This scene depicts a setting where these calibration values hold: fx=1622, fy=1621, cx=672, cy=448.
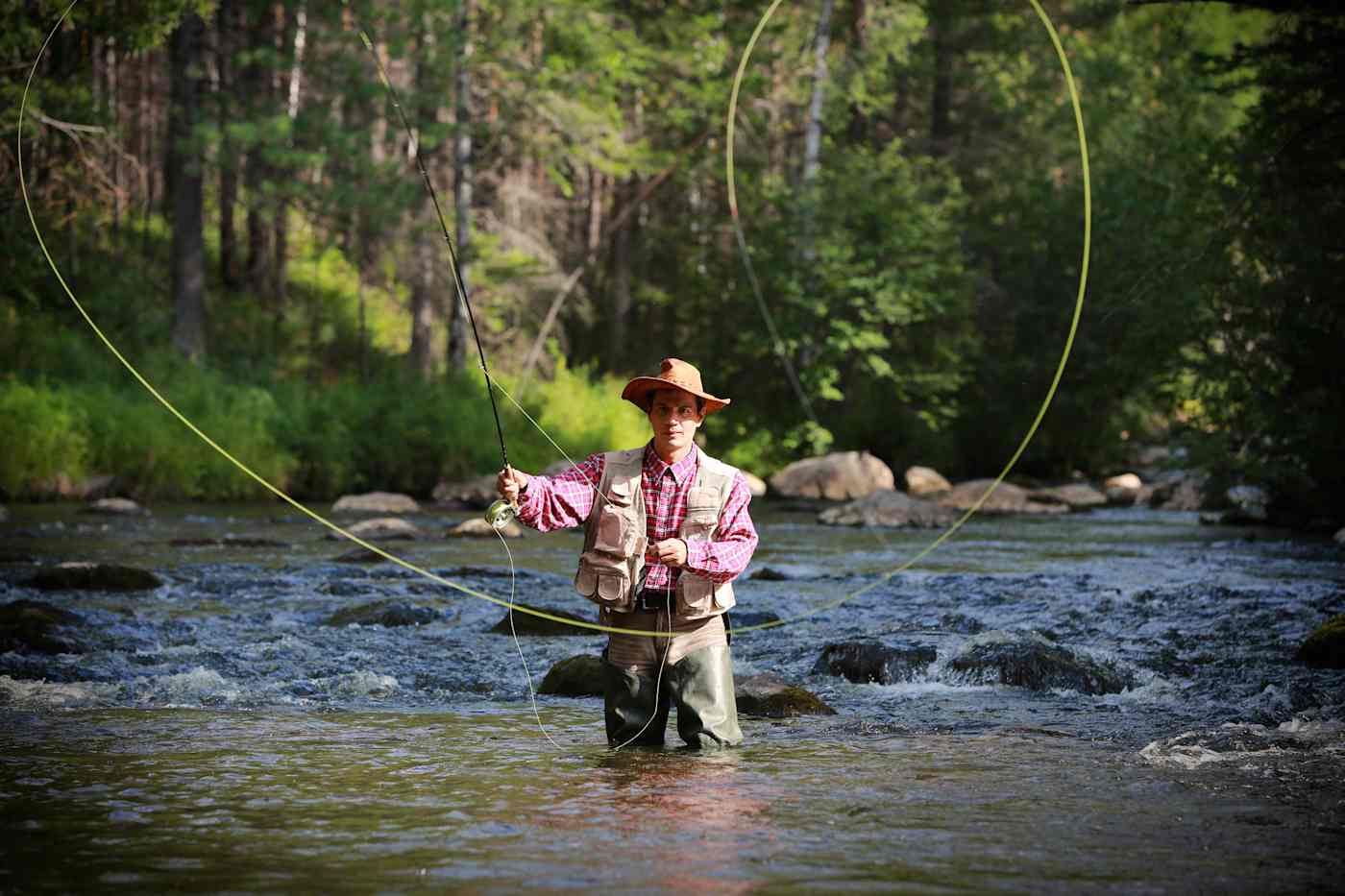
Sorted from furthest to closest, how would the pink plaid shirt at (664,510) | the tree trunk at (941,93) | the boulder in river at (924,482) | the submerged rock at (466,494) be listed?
the tree trunk at (941,93) < the boulder in river at (924,482) < the submerged rock at (466,494) < the pink plaid shirt at (664,510)

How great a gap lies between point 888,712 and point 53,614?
4.41 meters

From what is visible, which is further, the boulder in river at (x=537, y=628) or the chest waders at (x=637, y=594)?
the boulder in river at (x=537, y=628)

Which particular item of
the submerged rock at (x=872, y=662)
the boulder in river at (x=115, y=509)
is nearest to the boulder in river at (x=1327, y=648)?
the submerged rock at (x=872, y=662)

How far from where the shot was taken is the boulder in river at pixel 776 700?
21.5 ft

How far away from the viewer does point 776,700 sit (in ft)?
21.7

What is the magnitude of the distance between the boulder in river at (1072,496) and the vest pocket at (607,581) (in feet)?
52.0

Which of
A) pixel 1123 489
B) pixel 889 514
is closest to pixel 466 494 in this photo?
pixel 889 514

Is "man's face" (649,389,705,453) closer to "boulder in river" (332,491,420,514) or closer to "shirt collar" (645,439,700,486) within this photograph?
"shirt collar" (645,439,700,486)

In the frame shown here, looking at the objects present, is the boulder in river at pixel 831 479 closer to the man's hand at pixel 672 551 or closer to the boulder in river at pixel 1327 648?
the boulder in river at pixel 1327 648

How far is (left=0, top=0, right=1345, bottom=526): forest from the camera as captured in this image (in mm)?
16266

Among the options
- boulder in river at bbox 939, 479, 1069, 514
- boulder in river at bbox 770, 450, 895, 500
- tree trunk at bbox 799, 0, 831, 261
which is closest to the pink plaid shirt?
boulder in river at bbox 939, 479, 1069, 514

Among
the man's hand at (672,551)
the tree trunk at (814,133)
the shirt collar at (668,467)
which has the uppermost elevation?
the tree trunk at (814,133)

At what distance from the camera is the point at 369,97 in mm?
22062

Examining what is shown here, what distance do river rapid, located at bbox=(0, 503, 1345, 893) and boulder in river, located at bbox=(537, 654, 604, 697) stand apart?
0.48 feet
